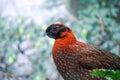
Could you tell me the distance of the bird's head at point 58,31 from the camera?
318 centimetres

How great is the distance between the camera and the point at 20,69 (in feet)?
20.2

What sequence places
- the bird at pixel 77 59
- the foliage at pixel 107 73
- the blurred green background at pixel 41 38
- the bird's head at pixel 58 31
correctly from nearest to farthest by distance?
the foliage at pixel 107 73 < the bird at pixel 77 59 < the bird's head at pixel 58 31 < the blurred green background at pixel 41 38

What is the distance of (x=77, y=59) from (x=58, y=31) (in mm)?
289

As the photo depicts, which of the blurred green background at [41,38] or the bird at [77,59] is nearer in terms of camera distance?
the bird at [77,59]

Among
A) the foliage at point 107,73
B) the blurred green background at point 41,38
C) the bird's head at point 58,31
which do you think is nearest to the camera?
the foliage at point 107,73

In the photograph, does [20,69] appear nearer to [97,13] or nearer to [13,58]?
[13,58]

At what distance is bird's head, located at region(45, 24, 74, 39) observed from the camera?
10.4 feet

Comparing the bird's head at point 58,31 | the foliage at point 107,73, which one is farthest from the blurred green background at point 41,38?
the foliage at point 107,73

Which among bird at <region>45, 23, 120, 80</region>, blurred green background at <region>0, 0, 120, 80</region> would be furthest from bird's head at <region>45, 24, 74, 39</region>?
blurred green background at <region>0, 0, 120, 80</region>

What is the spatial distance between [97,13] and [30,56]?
110 centimetres

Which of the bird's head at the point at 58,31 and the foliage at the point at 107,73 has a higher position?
the bird's head at the point at 58,31

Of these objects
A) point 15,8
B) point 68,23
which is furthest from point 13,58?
point 15,8

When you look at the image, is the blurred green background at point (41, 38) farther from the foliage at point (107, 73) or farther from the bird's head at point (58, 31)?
the foliage at point (107, 73)

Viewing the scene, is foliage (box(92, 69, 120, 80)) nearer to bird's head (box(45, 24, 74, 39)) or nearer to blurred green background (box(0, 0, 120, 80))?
bird's head (box(45, 24, 74, 39))
